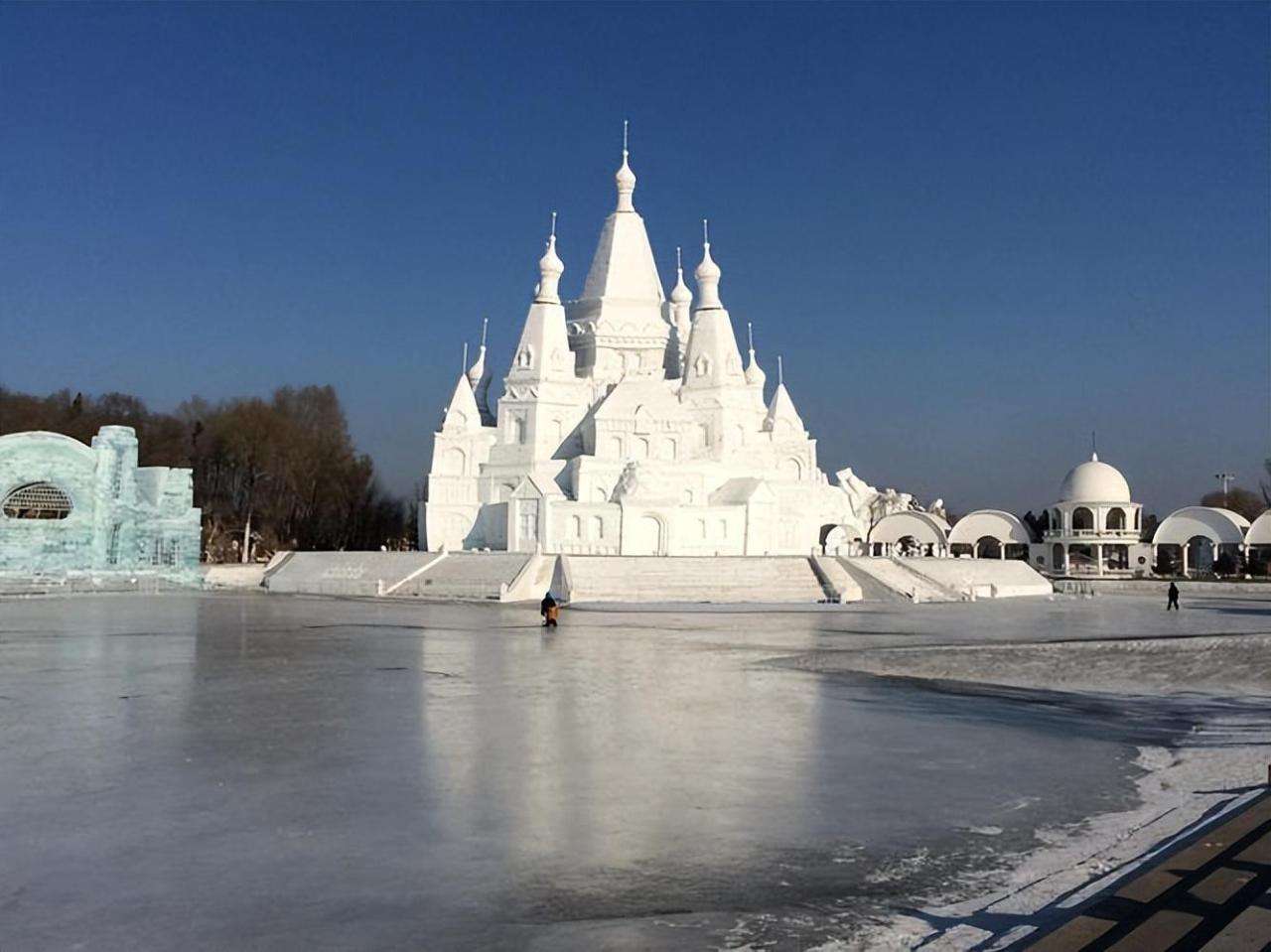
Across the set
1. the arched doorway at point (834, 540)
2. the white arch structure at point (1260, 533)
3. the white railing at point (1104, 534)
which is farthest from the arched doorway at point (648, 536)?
the white arch structure at point (1260, 533)

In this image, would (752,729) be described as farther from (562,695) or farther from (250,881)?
(250,881)

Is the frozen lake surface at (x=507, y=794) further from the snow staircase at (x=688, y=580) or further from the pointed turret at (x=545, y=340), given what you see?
the pointed turret at (x=545, y=340)

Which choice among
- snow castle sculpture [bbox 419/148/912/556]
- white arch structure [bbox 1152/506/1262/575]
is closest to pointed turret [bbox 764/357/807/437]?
snow castle sculpture [bbox 419/148/912/556]

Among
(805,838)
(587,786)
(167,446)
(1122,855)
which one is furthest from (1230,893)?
(167,446)

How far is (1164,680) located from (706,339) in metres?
38.0

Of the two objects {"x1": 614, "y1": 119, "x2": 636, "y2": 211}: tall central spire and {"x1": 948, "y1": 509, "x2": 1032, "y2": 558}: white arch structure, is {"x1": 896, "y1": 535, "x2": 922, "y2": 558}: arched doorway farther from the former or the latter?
{"x1": 614, "y1": 119, "x2": 636, "y2": 211}: tall central spire

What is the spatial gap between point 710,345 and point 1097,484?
2583cm

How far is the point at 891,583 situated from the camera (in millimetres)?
42469

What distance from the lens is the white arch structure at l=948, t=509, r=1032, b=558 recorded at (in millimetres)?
68375

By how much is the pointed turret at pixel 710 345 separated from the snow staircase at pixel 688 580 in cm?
1344

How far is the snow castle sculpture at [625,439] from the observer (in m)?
47.9

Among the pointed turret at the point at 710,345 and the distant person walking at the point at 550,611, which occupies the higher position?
the pointed turret at the point at 710,345

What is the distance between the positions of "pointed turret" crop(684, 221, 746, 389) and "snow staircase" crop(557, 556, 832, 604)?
1344cm

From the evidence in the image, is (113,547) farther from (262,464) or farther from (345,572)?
(262,464)
